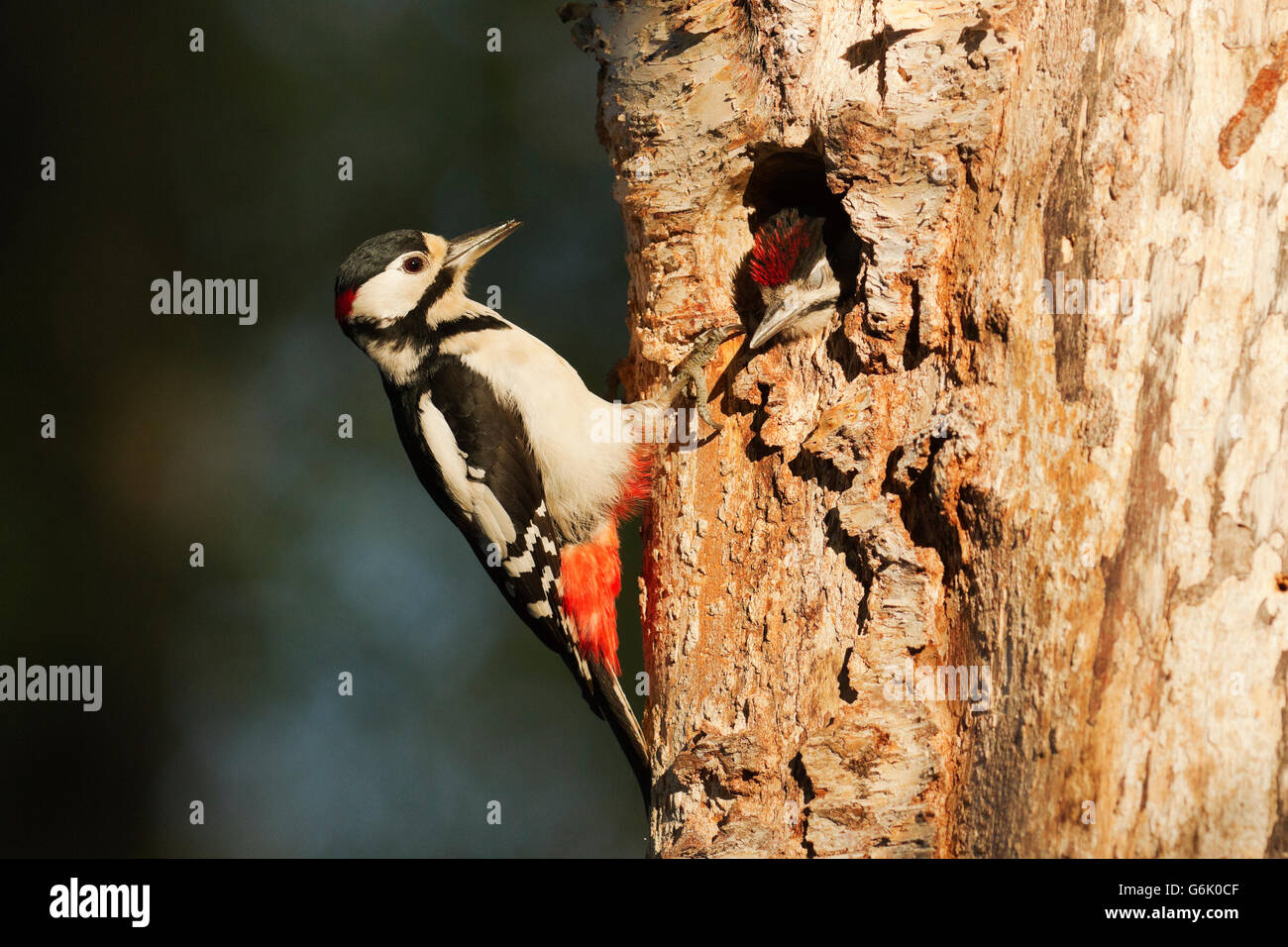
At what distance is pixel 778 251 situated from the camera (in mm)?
2822

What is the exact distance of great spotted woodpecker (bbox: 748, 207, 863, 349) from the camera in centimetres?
267

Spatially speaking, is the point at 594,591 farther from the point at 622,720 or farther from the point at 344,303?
the point at 344,303

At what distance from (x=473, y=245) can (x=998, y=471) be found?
1976 mm

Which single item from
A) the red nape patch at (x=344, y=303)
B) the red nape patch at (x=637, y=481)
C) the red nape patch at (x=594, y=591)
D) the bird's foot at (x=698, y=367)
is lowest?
the red nape patch at (x=594, y=591)

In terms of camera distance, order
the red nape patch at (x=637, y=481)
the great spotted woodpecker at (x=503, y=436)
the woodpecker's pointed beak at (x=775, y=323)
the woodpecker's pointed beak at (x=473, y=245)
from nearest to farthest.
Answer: the woodpecker's pointed beak at (x=775, y=323) < the red nape patch at (x=637, y=481) < the great spotted woodpecker at (x=503, y=436) < the woodpecker's pointed beak at (x=473, y=245)

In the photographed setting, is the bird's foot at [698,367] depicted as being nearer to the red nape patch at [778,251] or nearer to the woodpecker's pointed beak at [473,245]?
the red nape patch at [778,251]

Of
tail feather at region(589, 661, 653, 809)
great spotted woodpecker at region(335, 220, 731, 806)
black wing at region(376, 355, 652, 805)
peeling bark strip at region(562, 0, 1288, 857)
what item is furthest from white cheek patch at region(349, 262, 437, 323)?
tail feather at region(589, 661, 653, 809)

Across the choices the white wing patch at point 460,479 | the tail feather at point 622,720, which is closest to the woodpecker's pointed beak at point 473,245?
the white wing patch at point 460,479

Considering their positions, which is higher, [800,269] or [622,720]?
[800,269]

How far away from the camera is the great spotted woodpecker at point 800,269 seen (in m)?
2.67

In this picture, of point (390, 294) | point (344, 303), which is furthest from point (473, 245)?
point (344, 303)

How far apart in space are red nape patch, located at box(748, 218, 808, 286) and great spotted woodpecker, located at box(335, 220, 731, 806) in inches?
27.1

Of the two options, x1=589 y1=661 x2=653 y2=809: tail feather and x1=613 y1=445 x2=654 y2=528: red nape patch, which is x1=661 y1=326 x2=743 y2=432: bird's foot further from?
x1=589 y1=661 x2=653 y2=809: tail feather

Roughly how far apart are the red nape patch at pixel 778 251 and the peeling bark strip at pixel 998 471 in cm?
17
